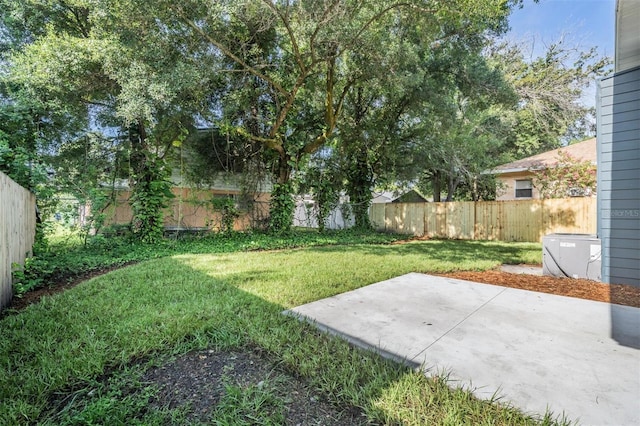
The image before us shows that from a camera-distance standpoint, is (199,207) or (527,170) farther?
(527,170)

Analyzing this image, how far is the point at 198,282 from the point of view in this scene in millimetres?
3896

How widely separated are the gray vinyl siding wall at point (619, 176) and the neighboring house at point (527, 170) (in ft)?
24.8

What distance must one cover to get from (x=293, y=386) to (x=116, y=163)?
810cm

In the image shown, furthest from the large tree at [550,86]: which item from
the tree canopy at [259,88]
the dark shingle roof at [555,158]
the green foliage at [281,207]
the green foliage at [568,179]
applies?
the green foliage at [281,207]

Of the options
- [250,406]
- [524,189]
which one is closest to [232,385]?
[250,406]

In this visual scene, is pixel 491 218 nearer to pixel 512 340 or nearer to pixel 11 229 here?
pixel 512 340

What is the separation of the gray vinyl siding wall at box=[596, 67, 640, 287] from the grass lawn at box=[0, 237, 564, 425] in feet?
10.4

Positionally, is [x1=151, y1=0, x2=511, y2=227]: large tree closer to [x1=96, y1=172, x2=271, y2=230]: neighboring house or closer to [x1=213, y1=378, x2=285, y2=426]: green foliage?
[x1=96, y1=172, x2=271, y2=230]: neighboring house

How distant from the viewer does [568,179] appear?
9.52 m

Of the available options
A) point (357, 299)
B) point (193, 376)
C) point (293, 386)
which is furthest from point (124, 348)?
point (357, 299)

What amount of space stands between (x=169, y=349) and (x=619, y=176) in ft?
18.5

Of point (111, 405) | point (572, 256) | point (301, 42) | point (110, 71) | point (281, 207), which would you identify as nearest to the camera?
point (111, 405)

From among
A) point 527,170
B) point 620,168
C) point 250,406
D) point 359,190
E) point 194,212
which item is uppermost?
point 527,170

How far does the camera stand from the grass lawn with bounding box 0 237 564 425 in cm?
154
